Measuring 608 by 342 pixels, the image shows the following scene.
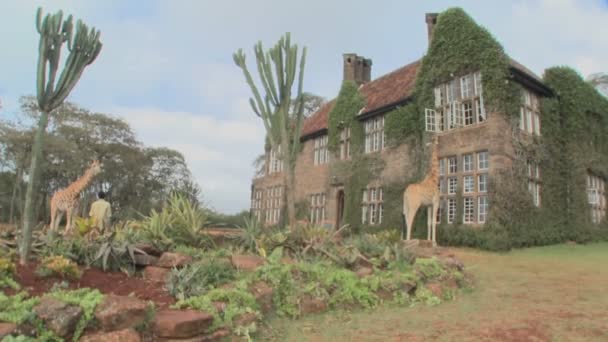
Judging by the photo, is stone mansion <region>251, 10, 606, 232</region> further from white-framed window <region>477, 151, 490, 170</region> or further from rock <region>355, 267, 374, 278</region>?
rock <region>355, 267, 374, 278</region>

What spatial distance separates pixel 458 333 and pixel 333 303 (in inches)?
60.5

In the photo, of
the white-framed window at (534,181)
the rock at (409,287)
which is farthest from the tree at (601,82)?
the rock at (409,287)

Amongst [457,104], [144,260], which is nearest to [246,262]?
[144,260]

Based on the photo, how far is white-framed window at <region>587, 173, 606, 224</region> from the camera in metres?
16.2

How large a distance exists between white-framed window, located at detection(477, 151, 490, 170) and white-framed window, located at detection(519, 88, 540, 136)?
5.90 ft

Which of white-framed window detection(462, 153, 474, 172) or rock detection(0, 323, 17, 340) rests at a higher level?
white-framed window detection(462, 153, 474, 172)

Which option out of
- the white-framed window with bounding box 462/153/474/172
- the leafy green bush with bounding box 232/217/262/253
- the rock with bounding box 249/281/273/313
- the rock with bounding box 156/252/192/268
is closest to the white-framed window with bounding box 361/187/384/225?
the white-framed window with bounding box 462/153/474/172

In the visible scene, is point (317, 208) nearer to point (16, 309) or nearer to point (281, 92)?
point (281, 92)

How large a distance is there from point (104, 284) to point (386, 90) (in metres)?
16.5

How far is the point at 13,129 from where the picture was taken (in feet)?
81.5

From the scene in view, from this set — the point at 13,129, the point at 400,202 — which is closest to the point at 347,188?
the point at 400,202

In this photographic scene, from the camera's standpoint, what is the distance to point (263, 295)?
15.7 ft

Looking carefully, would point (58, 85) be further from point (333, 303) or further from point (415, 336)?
point (415, 336)

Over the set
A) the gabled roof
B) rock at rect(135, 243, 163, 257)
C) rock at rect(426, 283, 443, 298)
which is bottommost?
rock at rect(426, 283, 443, 298)
